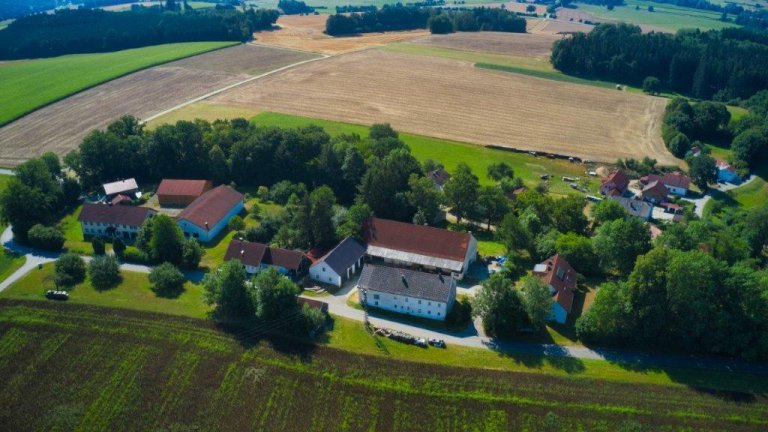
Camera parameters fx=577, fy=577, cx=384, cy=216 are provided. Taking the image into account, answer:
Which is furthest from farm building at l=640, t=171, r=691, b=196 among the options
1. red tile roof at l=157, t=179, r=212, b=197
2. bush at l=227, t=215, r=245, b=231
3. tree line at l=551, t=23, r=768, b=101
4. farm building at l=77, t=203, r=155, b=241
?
farm building at l=77, t=203, r=155, b=241

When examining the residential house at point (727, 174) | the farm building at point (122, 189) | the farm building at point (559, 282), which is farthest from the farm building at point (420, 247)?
the residential house at point (727, 174)

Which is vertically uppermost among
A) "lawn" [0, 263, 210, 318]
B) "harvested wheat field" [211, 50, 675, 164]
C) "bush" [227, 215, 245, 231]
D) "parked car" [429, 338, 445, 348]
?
"harvested wheat field" [211, 50, 675, 164]

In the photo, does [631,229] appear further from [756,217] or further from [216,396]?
[216,396]

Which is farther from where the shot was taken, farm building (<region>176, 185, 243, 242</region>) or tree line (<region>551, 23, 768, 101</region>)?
tree line (<region>551, 23, 768, 101</region>)

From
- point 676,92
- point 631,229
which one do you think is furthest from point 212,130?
point 676,92

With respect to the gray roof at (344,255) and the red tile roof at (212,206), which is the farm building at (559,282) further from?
the red tile roof at (212,206)

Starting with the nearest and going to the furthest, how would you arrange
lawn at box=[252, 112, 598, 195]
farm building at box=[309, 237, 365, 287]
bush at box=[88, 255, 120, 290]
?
1. bush at box=[88, 255, 120, 290]
2. farm building at box=[309, 237, 365, 287]
3. lawn at box=[252, 112, 598, 195]

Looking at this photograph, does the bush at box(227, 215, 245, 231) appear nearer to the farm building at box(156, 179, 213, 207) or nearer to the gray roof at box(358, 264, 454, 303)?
the farm building at box(156, 179, 213, 207)

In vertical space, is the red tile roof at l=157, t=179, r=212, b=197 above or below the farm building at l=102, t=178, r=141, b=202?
above
